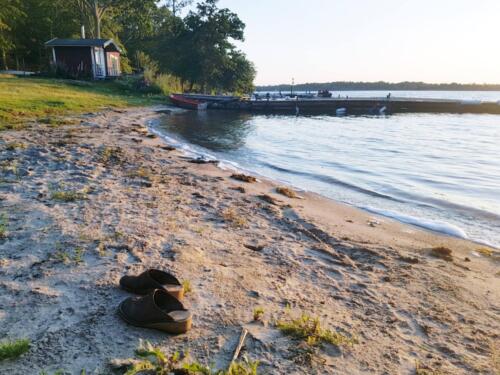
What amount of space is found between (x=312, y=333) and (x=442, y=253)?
3948mm

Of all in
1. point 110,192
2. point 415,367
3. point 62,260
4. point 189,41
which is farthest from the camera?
point 189,41

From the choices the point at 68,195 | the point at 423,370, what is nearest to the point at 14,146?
the point at 68,195

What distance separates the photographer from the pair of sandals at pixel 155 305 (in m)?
3.29

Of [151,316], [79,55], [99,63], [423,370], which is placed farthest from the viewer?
[99,63]

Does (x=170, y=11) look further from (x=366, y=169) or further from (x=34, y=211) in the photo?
(x=34, y=211)

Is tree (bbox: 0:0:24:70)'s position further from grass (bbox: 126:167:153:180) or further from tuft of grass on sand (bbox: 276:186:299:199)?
tuft of grass on sand (bbox: 276:186:299:199)

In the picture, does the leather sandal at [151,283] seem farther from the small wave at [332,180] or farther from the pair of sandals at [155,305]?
the small wave at [332,180]

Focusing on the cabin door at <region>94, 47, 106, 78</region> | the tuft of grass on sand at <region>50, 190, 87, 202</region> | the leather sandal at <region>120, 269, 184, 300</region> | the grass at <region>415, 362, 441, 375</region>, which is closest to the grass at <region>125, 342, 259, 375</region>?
the leather sandal at <region>120, 269, 184, 300</region>

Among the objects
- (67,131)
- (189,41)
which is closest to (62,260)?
(67,131)

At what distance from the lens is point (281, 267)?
504 cm

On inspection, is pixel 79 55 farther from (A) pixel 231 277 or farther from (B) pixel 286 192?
(A) pixel 231 277

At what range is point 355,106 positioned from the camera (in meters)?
53.3

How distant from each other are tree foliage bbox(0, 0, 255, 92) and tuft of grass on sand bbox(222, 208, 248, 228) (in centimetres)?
4585

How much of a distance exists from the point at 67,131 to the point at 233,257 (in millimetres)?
11907
